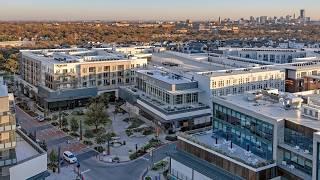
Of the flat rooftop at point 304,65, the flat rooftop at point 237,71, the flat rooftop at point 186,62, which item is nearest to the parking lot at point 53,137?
the flat rooftop at point 237,71

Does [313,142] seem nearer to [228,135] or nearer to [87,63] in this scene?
[228,135]

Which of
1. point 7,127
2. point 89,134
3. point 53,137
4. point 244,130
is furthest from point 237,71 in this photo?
point 7,127

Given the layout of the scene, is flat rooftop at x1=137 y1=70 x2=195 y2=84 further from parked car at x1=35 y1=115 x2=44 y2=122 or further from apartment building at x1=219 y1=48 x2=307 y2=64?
apartment building at x1=219 y1=48 x2=307 y2=64

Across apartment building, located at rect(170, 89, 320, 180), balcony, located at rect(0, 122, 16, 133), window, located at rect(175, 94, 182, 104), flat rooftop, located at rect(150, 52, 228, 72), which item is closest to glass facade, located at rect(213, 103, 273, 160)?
apartment building, located at rect(170, 89, 320, 180)

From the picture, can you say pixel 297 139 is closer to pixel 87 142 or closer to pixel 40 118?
pixel 87 142

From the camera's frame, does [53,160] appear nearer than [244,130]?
No

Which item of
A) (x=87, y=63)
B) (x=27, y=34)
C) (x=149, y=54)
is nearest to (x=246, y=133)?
(x=87, y=63)
